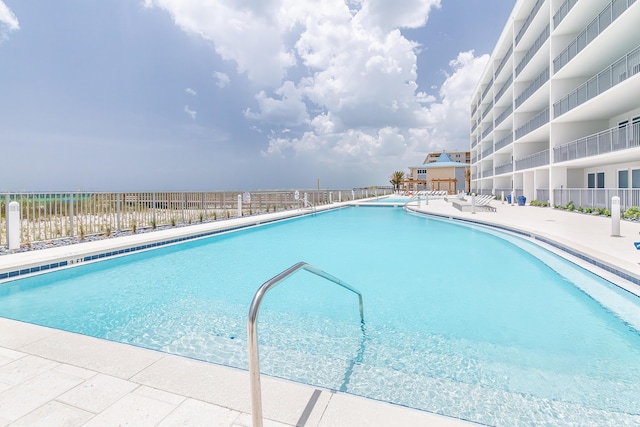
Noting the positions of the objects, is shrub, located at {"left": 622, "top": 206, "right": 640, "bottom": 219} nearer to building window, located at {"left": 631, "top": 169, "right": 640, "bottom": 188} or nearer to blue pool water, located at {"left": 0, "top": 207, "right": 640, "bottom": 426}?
building window, located at {"left": 631, "top": 169, "right": 640, "bottom": 188}

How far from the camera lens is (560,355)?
327 centimetres

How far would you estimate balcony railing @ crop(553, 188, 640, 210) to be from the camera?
1339cm

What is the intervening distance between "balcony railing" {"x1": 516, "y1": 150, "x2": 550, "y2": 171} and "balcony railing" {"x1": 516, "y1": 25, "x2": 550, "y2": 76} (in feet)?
21.7

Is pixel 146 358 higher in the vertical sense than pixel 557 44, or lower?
lower

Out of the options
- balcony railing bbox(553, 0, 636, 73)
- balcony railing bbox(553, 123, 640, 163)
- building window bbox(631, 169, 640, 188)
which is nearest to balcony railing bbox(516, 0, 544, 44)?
balcony railing bbox(553, 0, 636, 73)

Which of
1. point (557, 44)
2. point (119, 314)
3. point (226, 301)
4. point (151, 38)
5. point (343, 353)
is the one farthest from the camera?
point (151, 38)

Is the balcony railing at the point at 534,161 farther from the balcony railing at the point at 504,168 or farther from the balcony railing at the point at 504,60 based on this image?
the balcony railing at the point at 504,60

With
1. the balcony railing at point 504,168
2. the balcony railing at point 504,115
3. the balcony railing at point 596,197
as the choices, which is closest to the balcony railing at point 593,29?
the balcony railing at point 596,197

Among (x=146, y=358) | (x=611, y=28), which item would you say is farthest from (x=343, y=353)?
(x=611, y=28)

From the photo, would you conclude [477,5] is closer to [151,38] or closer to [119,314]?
[151,38]

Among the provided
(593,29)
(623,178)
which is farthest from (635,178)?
(593,29)

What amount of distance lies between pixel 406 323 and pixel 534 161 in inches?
895

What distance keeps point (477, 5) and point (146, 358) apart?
29.4 m

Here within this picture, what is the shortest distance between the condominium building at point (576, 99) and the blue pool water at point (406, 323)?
1075 centimetres
